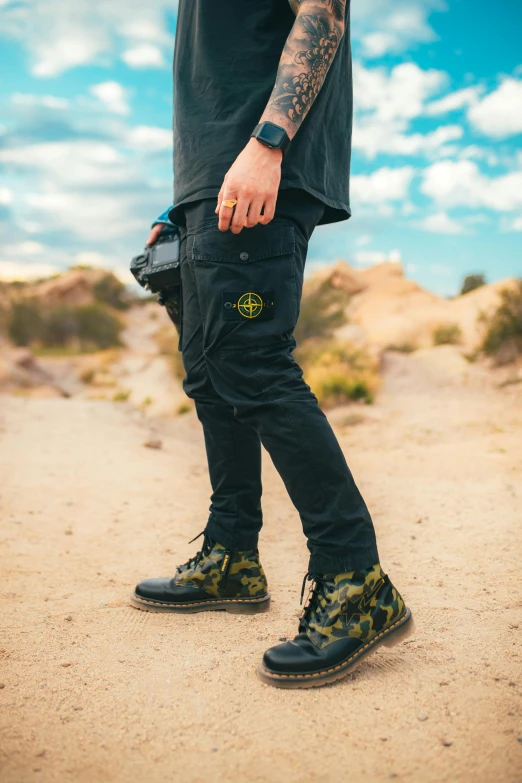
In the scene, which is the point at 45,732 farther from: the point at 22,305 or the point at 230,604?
the point at 22,305

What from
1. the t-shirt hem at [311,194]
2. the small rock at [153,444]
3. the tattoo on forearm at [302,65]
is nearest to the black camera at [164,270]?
the t-shirt hem at [311,194]

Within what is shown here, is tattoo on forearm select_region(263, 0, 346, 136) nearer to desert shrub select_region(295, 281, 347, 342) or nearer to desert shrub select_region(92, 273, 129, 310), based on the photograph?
desert shrub select_region(295, 281, 347, 342)

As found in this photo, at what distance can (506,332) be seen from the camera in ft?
31.8

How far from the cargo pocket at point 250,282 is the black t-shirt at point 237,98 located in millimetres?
146

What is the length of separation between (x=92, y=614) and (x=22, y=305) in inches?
953

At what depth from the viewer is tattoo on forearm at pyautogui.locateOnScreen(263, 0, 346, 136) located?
1445mm

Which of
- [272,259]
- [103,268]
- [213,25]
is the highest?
[103,268]

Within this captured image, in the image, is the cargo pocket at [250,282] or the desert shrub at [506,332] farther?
the desert shrub at [506,332]

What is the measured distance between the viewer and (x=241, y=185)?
1.39 m

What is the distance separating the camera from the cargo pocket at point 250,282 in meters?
1.47

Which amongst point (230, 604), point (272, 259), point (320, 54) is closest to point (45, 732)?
point (230, 604)

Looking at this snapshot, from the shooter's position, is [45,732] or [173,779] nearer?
[173,779]

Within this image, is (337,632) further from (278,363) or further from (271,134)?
(271,134)

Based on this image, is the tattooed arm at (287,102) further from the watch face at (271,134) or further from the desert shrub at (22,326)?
the desert shrub at (22,326)
